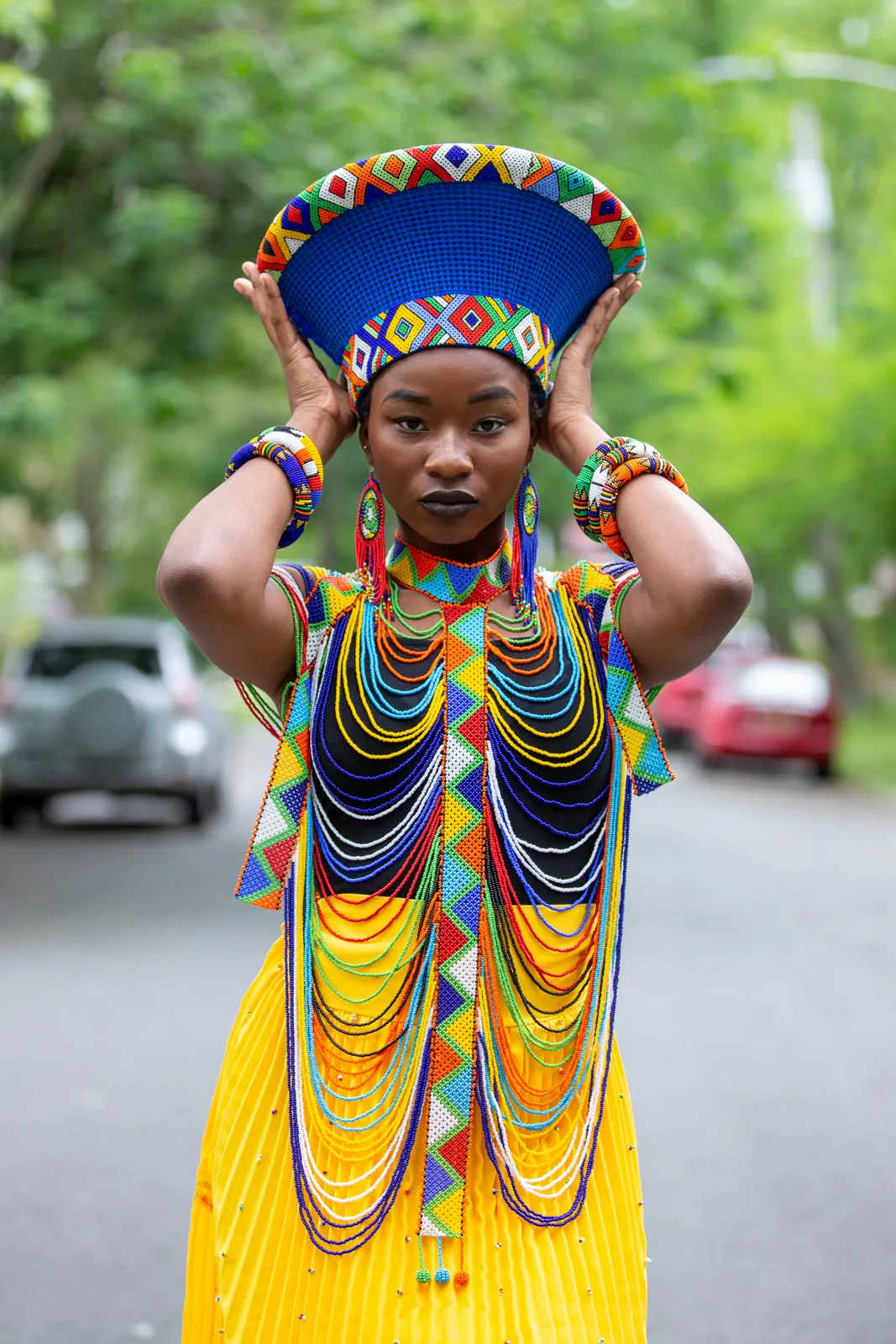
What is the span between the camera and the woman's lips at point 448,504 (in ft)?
7.94

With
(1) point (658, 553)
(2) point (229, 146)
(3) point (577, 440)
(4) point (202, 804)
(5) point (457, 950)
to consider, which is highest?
(2) point (229, 146)

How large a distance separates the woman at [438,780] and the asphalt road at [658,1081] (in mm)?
1910

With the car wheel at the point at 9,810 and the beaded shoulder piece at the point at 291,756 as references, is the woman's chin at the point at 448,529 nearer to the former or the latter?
the beaded shoulder piece at the point at 291,756

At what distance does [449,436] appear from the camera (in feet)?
7.86

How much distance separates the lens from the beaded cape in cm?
234

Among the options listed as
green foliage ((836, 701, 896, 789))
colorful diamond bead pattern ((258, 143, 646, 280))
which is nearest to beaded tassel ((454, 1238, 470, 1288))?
colorful diamond bead pattern ((258, 143, 646, 280))

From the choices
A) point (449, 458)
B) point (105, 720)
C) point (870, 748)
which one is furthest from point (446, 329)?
point (870, 748)

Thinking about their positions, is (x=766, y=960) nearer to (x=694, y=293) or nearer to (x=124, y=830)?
(x=694, y=293)

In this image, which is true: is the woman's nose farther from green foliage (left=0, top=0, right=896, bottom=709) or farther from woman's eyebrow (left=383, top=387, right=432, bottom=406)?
green foliage (left=0, top=0, right=896, bottom=709)

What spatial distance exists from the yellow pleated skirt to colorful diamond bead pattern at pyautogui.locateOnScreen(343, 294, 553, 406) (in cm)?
89

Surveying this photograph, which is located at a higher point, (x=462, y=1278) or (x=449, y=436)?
(x=449, y=436)

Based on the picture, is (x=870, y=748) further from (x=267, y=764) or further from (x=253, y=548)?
(x=253, y=548)

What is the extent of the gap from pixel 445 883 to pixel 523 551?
0.51 meters

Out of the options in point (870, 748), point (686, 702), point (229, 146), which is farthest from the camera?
point (870, 748)
